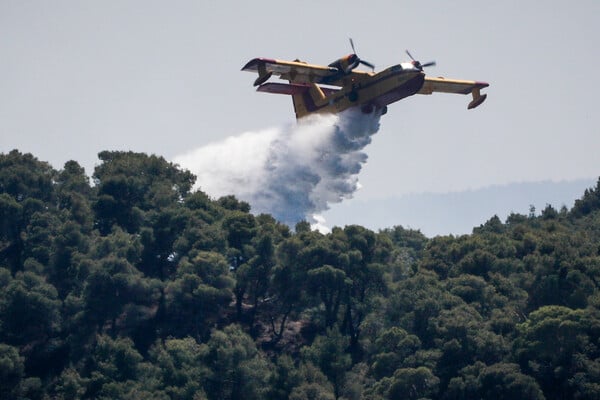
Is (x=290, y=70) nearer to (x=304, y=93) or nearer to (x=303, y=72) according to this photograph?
(x=303, y=72)

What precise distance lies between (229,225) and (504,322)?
19.5m

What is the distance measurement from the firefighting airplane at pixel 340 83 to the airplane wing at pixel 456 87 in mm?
6468

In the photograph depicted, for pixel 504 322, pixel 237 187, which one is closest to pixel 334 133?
pixel 237 187

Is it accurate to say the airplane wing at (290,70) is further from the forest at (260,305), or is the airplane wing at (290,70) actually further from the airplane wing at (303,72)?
the forest at (260,305)

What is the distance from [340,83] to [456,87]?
413 inches

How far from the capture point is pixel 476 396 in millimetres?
62562

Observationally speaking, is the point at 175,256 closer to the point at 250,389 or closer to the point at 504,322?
the point at 250,389

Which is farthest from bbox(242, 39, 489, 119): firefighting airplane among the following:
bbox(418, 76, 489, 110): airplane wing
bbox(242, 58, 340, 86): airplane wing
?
bbox(418, 76, 489, 110): airplane wing

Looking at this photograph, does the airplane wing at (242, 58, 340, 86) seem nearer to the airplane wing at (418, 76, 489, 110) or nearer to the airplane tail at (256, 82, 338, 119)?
the airplane tail at (256, 82, 338, 119)

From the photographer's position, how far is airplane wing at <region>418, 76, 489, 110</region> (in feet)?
266

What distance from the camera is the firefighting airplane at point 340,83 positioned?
7081 centimetres

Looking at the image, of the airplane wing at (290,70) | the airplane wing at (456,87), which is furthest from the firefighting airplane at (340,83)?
the airplane wing at (456,87)

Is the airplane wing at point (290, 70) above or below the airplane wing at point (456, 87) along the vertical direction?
below

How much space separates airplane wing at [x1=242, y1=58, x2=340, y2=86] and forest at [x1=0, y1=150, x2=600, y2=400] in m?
9.26
